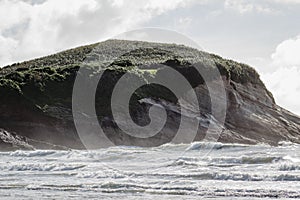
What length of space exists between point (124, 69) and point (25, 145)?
52.1 ft

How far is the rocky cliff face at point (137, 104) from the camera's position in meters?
39.7

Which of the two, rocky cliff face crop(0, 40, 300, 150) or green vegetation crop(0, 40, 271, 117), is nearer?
rocky cliff face crop(0, 40, 300, 150)

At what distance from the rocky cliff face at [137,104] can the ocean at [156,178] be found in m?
13.3

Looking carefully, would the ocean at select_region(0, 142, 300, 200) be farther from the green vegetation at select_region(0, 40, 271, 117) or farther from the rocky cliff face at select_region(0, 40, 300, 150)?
the green vegetation at select_region(0, 40, 271, 117)

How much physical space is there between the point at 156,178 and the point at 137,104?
87.3ft

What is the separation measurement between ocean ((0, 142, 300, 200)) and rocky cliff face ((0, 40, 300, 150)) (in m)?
13.3

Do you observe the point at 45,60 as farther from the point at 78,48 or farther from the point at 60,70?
the point at 60,70

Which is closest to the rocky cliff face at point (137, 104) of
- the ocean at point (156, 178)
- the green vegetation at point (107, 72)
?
the green vegetation at point (107, 72)

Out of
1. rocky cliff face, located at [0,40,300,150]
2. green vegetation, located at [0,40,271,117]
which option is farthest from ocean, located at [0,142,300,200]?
green vegetation, located at [0,40,271,117]

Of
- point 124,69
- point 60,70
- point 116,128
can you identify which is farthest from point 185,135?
point 60,70

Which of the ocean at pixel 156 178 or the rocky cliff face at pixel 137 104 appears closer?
the ocean at pixel 156 178

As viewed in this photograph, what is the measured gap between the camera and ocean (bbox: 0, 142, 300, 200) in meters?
14.7

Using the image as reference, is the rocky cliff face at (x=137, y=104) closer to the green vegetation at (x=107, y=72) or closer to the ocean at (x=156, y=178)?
the green vegetation at (x=107, y=72)

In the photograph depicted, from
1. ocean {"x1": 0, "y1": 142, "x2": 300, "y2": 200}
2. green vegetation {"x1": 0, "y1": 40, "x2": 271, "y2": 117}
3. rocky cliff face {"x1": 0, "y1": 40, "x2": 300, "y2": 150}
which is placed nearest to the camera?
ocean {"x1": 0, "y1": 142, "x2": 300, "y2": 200}
